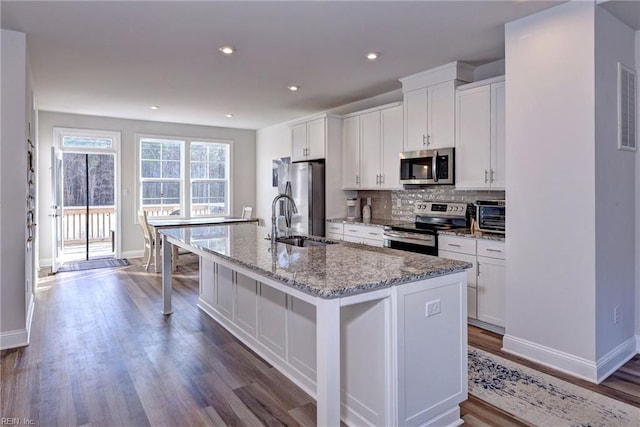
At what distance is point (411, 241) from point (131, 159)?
553cm

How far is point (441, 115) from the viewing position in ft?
13.3

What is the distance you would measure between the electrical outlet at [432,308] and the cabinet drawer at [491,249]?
1490 millimetres

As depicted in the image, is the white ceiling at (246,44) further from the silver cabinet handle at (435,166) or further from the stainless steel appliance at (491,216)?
the stainless steel appliance at (491,216)

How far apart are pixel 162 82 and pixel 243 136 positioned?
3.77 meters

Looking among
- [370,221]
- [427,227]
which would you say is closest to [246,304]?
[427,227]

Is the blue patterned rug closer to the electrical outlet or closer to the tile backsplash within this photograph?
the electrical outlet

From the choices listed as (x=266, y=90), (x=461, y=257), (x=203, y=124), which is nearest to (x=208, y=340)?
(x=461, y=257)

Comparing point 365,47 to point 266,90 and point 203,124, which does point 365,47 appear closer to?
point 266,90

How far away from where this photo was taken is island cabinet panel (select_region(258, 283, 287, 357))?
8.84 ft

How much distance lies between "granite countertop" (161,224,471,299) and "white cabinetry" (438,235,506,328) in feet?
4.02

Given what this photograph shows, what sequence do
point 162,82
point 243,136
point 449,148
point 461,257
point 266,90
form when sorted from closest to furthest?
point 461,257, point 449,148, point 162,82, point 266,90, point 243,136

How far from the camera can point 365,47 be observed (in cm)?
346

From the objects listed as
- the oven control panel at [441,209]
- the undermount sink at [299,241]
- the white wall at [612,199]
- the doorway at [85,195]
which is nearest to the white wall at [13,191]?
the undermount sink at [299,241]

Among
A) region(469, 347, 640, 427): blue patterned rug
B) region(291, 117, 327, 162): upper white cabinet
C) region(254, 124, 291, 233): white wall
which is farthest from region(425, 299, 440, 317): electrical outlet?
region(254, 124, 291, 233): white wall
